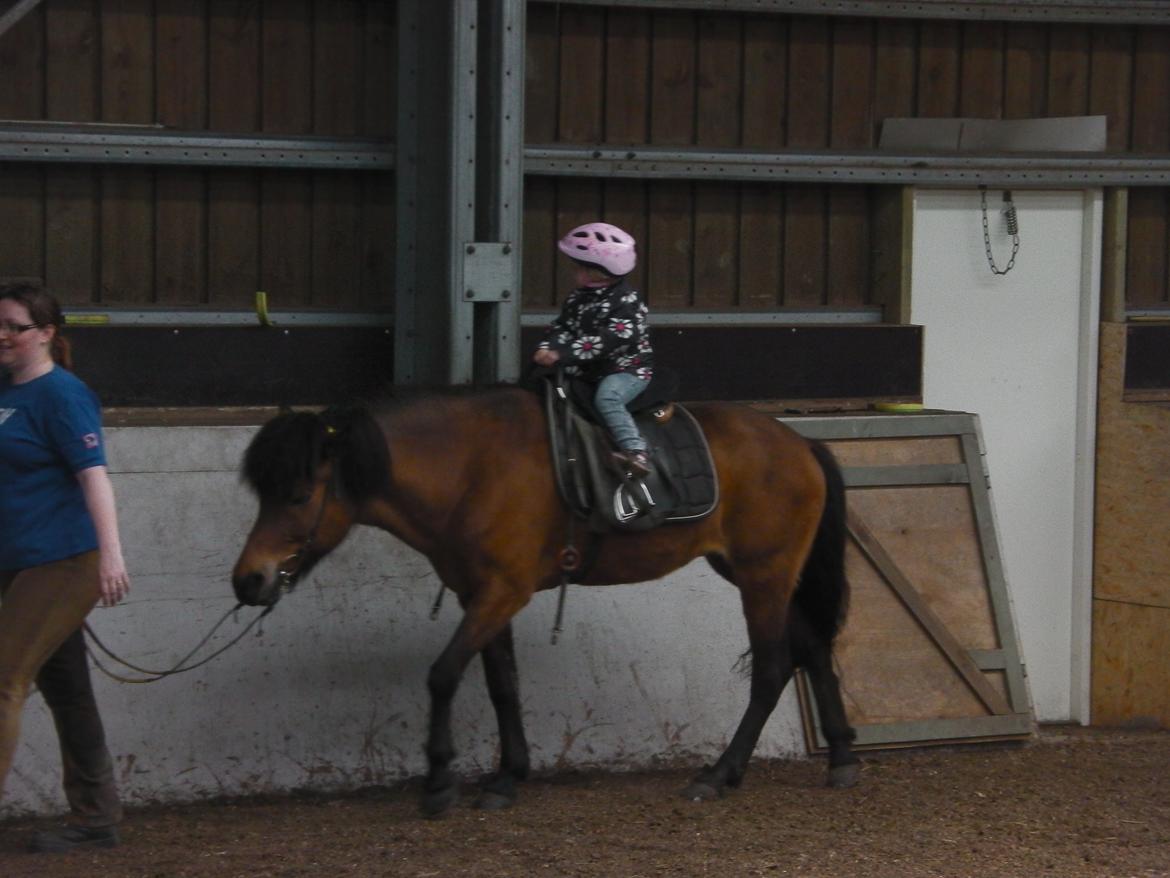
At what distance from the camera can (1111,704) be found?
313 inches

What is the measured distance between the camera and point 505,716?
5445 millimetres

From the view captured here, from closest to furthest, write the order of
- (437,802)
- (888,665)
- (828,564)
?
(437,802) → (828,564) → (888,665)

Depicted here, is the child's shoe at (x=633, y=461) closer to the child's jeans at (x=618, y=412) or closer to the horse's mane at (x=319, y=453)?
the child's jeans at (x=618, y=412)

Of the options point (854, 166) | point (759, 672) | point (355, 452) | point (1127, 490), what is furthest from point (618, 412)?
point (1127, 490)

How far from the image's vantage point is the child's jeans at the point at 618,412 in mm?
5250

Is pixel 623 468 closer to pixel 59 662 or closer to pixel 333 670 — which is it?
pixel 333 670

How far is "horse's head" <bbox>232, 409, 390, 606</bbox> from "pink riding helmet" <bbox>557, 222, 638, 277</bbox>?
2.94 ft

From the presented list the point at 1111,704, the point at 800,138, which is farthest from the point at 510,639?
the point at 1111,704

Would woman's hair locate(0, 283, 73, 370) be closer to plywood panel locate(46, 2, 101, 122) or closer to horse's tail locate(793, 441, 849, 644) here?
plywood panel locate(46, 2, 101, 122)

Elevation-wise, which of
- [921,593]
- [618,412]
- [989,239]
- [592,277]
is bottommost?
[921,593]

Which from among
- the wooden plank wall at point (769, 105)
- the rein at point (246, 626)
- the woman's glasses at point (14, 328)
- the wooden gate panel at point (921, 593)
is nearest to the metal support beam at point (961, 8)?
the wooden plank wall at point (769, 105)

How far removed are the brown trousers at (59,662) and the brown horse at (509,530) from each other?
1.81 feet

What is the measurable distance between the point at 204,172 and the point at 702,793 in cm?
322

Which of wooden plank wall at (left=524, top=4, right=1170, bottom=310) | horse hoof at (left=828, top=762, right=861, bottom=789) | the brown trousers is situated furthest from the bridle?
wooden plank wall at (left=524, top=4, right=1170, bottom=310)
